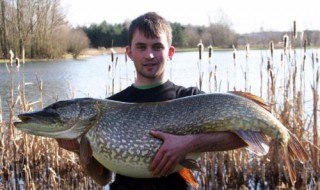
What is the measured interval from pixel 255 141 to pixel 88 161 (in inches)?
35.6

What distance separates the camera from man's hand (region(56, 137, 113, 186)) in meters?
2.19

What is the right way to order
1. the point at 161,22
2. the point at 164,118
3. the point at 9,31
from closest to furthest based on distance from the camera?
the point at 164,118, the point at 161,22, the point at 9,31

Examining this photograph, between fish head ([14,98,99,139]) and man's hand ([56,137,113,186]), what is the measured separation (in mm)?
68

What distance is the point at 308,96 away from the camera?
29.8ft

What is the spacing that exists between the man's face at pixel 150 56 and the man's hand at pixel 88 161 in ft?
1.68

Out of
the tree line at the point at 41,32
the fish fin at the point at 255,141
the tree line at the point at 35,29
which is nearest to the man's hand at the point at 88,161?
the fish fin at the point at 255,141

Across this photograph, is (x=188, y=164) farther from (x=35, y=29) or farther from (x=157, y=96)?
(x=35, y=29)

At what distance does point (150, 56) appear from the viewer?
229cm

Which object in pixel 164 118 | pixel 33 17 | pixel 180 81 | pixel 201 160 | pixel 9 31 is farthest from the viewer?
pixel 33 17

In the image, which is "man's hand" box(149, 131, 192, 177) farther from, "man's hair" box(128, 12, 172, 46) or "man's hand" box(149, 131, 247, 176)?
"man's hair" box(128, 12, 172, 46)

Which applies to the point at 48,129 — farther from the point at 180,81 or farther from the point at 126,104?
the point at 180,81

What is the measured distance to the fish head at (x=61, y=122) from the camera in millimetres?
2273

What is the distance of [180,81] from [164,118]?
30.0 ft

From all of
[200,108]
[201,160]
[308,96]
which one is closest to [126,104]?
[200,108]
